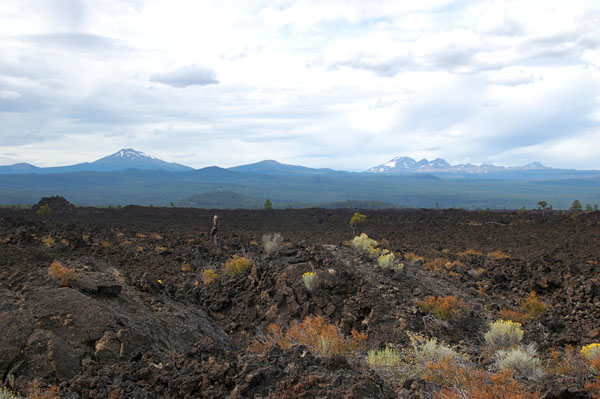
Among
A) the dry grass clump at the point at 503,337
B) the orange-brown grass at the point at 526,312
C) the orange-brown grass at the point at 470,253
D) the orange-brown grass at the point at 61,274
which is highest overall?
the orange-brown grass at the point at 61,274

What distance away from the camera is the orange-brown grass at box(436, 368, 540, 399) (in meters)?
3.83

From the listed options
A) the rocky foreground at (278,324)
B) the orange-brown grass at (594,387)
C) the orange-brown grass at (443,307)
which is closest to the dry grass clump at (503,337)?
the rocky foreground at (278,324)

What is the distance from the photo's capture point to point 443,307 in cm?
782

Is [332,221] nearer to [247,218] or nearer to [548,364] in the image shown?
[247,218]

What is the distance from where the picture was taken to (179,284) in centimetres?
1166

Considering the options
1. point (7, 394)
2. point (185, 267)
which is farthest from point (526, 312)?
point (185, 267)

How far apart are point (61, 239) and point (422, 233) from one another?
64.4 feet

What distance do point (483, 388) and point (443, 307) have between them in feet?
13.2

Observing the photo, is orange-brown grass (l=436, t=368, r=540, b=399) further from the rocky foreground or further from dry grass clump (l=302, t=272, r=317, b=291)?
dry grass clump (l=302, t=272, r=317, b=291)

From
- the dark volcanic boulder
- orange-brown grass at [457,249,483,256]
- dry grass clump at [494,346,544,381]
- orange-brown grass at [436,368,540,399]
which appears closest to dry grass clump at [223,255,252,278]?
dry grass clump at [494,346,544,381]

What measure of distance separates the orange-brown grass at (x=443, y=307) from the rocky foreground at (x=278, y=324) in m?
0.03

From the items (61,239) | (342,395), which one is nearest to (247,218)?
(61,239)

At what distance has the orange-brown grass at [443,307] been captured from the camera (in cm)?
776

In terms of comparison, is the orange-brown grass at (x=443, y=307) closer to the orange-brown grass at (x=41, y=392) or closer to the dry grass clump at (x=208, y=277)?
the dry grass clump at (x=208, y=277)
